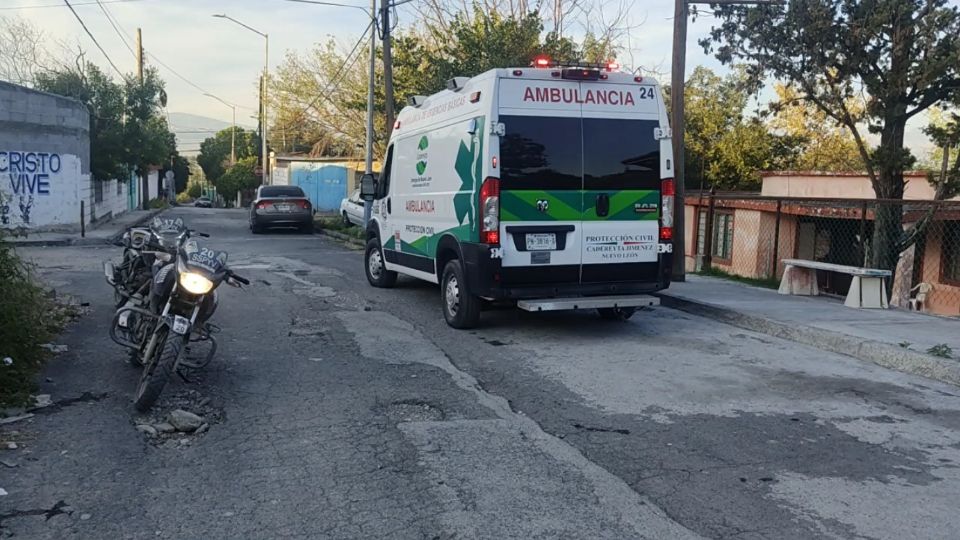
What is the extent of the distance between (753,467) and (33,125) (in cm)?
2178

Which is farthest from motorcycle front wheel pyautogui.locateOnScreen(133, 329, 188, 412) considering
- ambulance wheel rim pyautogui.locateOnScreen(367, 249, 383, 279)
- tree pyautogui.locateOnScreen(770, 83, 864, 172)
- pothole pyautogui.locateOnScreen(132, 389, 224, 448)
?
tree pyautogui.locateOnScreen(770, 83, 864, 172)

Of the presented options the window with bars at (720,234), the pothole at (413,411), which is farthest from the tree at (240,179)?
the pothole at (413,411)

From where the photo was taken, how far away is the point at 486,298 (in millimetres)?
8742

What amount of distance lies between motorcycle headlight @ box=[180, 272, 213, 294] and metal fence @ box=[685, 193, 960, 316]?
9.70 metres

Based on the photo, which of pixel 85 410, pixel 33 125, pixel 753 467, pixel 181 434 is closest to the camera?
pixel 753 467

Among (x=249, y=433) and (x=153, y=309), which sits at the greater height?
(x=153, y=309)

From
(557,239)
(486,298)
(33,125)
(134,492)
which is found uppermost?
(33,125)

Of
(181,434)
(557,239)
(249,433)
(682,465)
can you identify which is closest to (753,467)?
(682,465)

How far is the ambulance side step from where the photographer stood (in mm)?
8578

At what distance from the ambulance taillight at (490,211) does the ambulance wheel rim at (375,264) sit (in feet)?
14.2

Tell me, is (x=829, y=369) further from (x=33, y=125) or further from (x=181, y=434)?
(x=33, y=125)

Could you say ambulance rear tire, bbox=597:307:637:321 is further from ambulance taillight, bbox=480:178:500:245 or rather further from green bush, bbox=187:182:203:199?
green bush, bbox=187:182:203:199

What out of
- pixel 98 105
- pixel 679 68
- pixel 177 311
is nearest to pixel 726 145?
pixel 679 68

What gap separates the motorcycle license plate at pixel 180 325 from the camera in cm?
580
